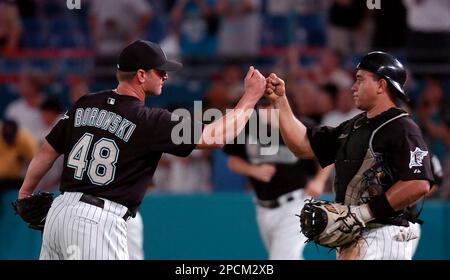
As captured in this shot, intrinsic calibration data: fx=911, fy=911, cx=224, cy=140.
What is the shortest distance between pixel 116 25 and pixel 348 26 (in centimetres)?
317

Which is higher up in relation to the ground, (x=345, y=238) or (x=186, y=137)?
(x=186, y=137)

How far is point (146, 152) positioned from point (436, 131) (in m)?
5.56

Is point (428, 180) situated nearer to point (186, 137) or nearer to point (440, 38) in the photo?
point (186, 137)

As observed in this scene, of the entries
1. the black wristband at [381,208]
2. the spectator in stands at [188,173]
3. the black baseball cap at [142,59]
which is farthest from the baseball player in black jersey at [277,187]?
the black wristband at [381,208]

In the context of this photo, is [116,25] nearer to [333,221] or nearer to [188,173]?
[188,173]

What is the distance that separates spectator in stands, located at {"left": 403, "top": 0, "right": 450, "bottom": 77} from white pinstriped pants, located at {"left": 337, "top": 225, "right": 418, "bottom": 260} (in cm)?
565

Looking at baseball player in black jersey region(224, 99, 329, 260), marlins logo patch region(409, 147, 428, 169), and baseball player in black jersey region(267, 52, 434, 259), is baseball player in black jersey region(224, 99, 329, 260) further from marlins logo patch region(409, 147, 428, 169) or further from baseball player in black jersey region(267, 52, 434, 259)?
marlins logo patch region(409, 147, 428, 169)

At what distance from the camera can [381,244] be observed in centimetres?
592

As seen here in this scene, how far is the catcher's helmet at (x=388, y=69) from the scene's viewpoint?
6.01m

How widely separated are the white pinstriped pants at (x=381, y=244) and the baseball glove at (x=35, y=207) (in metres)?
2.05

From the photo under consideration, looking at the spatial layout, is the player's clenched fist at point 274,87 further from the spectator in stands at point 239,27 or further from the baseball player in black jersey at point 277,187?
the spectator in stands at point 239,27
